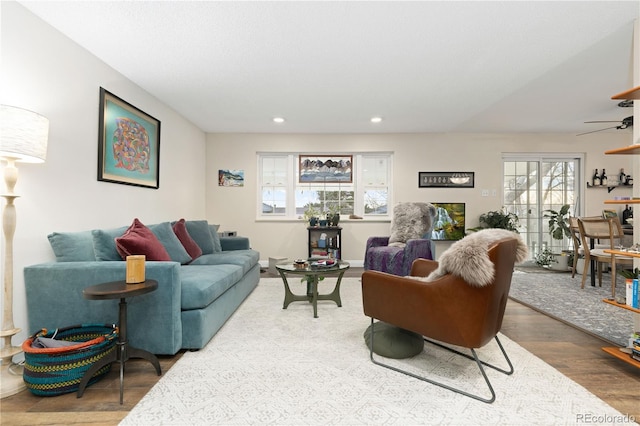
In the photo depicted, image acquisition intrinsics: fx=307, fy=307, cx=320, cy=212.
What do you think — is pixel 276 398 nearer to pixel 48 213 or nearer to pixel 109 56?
pixel 48 213

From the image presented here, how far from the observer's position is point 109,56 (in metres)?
2.79

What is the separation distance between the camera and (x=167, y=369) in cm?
196

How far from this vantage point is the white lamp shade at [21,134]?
1.72 meters

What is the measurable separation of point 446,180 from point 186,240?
15.0ft

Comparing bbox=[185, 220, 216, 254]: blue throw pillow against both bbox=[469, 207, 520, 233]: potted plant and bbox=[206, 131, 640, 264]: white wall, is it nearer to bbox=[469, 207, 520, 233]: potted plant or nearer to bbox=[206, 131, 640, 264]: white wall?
bbox=[206, 131, 640, 264]: white wall

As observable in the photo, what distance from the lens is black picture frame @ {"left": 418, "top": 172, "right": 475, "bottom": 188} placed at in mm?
5734

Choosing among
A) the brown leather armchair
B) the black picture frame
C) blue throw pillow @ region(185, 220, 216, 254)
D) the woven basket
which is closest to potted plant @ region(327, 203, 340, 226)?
the black picture frame

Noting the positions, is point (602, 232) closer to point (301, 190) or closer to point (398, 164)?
point (398, 164)

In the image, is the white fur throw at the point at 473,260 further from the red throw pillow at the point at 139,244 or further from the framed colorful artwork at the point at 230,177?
the framed colorful artwork at the point at 230,177

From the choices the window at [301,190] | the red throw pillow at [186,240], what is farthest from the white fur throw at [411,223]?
the red throw pillow at [186,240]

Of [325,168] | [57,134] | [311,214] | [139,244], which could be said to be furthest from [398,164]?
[57,134]

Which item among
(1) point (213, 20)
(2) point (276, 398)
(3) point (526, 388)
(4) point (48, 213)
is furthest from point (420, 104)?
(4) point (48, 213)

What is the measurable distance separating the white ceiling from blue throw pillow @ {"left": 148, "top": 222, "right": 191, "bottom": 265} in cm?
160

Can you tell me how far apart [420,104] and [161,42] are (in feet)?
10.2
